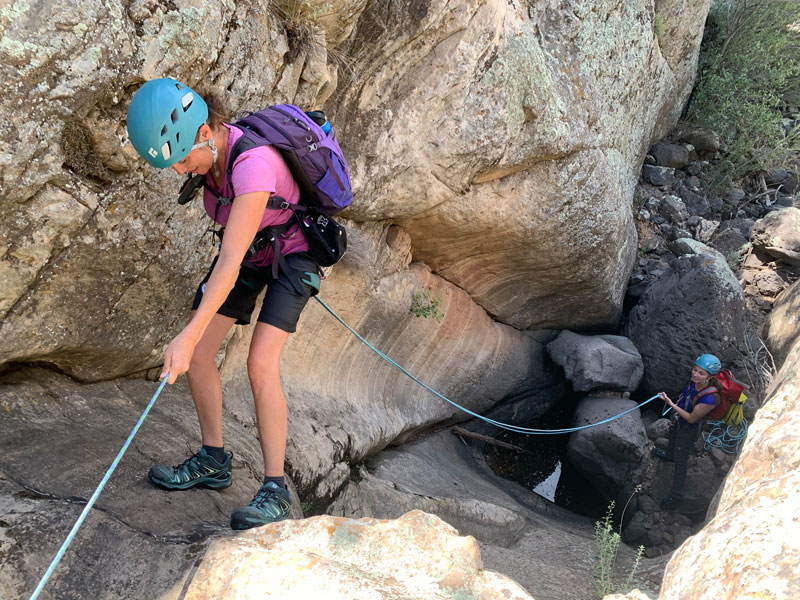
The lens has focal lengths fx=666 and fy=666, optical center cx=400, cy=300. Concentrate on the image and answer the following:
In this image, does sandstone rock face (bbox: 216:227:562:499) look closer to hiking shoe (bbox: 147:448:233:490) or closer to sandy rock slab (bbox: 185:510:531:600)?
hiking shoe (bbox: 147:448:233:490)

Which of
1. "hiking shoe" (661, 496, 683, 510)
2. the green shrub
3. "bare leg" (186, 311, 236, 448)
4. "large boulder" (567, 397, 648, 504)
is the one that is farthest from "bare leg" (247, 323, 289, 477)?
the green shrub

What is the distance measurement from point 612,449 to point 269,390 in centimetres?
641

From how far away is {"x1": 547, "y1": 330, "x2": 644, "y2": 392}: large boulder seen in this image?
8969 mm

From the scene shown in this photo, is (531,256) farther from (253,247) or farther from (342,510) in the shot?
(253,247)

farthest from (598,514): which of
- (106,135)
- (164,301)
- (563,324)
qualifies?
(106,135)

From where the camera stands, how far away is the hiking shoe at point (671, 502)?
8.02 meters

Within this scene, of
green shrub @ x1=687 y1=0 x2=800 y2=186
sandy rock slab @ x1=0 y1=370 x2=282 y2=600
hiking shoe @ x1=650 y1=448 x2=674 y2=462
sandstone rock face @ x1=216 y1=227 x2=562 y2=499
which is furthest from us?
green shrub @ x1=687 y1=0 x2=800 y2=186

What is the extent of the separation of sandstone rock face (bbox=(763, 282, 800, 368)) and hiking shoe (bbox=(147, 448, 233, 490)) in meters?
5.68

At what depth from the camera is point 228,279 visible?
2664mm

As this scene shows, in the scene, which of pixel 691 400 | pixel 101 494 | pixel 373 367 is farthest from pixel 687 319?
pixel 101 494

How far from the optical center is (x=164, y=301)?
13.9ft

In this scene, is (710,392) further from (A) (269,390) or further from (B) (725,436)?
Result: (A) (269,390)

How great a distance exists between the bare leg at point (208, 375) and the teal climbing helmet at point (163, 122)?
3.04 feet

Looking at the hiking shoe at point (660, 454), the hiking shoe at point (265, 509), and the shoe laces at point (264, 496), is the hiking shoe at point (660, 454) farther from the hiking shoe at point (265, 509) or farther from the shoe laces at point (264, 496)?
the shoe laces at point (264, 496)
